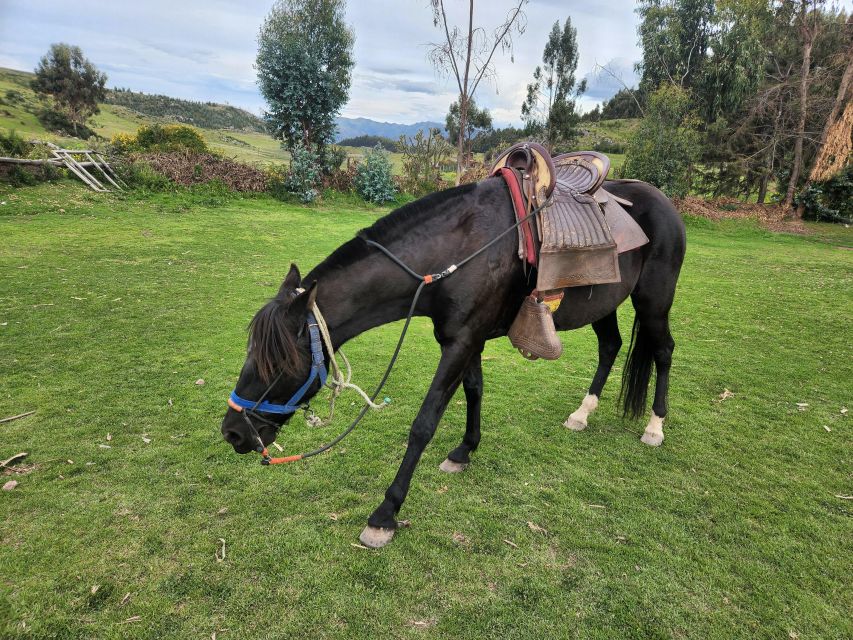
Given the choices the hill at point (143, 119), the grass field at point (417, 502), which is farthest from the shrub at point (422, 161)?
the grass field at point (417, 502)

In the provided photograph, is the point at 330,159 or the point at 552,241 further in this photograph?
the point at 330,159

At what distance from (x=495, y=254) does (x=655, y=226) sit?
5.48ft

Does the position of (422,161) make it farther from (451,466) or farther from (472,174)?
(451,466)

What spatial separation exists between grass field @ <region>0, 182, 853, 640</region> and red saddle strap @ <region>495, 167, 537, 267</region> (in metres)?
1.55

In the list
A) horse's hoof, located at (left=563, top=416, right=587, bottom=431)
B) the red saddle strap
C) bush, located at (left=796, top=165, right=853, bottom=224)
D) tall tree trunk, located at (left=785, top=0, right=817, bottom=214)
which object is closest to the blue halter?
the red saddle strap

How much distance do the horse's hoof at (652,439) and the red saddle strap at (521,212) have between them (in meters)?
1.93

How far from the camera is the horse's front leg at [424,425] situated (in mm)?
2355

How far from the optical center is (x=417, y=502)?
266cm

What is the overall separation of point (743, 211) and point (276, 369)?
70.0ft

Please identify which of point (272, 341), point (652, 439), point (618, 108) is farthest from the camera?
point (618, 108)

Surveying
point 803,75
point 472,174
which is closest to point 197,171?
point 472,174

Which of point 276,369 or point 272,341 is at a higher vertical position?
point 272,341

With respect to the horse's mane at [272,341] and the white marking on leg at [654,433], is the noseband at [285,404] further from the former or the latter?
the white marking on leg at [654,433]

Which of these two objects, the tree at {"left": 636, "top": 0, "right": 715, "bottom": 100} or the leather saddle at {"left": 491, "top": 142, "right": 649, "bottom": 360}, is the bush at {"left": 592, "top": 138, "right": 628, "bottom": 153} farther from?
the leather saddle at {"left": 491, "top": 142, "right": 649, "bottom": 360}
